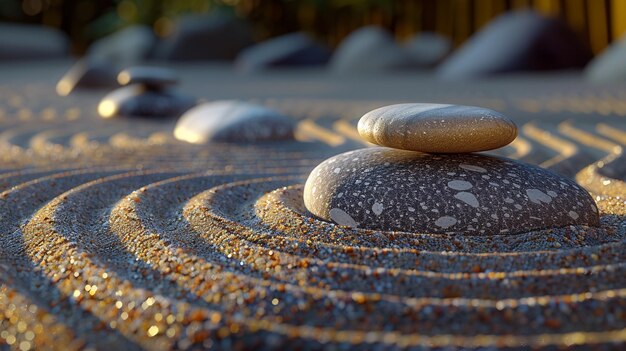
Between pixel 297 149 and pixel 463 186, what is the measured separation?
167 cm

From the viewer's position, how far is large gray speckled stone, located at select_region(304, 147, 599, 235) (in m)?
1.81

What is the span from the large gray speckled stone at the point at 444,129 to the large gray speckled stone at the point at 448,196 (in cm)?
5

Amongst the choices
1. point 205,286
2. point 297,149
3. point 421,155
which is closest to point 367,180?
point 421,155

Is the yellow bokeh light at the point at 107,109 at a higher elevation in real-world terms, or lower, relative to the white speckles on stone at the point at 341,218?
lower

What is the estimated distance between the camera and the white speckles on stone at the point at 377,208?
1.85 metres

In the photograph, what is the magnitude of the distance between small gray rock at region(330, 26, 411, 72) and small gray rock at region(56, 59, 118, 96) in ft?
16.3

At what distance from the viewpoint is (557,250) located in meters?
1.64

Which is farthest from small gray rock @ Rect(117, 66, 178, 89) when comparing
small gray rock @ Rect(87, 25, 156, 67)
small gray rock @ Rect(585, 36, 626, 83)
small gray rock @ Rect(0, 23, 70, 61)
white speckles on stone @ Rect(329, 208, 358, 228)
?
small gray rock @ Rect(0, 23, 70, 61)

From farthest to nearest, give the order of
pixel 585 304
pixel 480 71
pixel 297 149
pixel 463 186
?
1. pixel 480 71
2. pixel 297 149
3. pixel 463 186
4. pixel 585 304

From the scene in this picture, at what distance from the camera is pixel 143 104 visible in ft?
17.0

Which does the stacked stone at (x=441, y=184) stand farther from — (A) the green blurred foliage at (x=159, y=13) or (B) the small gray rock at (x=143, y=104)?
(A) the green blurred foliage at (x=159, y=13)

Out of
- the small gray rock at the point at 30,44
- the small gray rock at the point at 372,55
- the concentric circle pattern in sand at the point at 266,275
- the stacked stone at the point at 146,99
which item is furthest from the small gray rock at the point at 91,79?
the small gray rock at the point at 30,44

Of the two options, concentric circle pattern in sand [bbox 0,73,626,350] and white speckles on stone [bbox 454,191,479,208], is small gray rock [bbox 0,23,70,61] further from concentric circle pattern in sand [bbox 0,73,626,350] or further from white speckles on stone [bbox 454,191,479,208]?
white speckles on stone [bbox 454,191,479,208]

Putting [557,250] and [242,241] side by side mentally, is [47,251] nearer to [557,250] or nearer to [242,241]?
[242,241]
